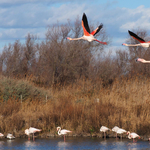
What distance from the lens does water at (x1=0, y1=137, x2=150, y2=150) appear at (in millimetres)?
11641

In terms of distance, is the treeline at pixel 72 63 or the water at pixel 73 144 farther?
the treeline at pixel 72 63

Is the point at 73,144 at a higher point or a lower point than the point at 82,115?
lower

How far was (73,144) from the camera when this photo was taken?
40.2ft

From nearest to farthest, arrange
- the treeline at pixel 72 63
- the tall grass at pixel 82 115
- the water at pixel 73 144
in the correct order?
the water at pixel 73 144 → the tall grass at pixel 82 115 → the treeline at pixel 72 63

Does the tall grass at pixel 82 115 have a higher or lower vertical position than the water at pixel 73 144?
higher

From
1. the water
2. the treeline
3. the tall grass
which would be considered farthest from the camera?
the treeline

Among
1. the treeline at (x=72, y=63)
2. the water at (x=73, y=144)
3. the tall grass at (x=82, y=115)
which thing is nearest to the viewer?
the water at (x=73, y=144)

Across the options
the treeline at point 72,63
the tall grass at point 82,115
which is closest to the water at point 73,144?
the tall grass at point 82,115

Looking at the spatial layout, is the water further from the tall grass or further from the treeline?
the treeline

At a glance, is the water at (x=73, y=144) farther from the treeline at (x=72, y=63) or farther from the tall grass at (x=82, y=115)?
the treeline at (x=72, y=63)

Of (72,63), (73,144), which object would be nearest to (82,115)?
(73,144)

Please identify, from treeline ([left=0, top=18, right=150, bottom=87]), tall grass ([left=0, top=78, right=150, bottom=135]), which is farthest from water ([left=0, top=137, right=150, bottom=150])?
treeline ([left=0, top=18, right=150, bottom=87])

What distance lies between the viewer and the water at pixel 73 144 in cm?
1164

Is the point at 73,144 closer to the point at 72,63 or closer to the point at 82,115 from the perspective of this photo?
the point at 82,115
